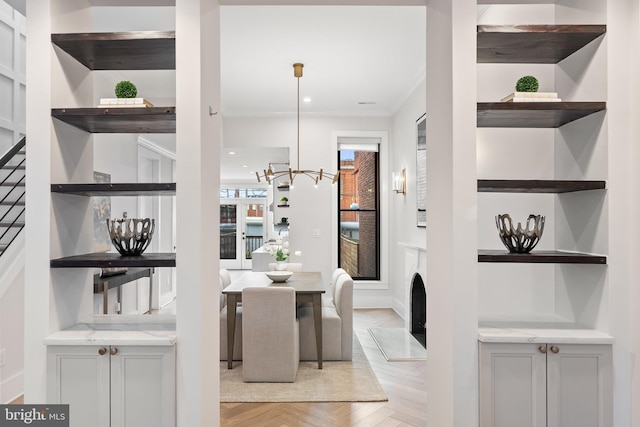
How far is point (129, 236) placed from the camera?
202 cm

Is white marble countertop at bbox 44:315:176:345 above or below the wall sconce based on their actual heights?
below

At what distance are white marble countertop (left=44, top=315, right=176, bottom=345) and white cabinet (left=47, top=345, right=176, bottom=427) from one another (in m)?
0.03

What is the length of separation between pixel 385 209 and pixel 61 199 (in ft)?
16.6

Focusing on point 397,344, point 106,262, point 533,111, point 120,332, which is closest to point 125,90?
point 106,262

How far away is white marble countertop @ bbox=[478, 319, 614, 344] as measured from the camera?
5.88ft

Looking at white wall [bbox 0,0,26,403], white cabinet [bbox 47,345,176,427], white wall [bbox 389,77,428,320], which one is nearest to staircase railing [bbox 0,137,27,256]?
white wall [bbox 0,0,26,403]

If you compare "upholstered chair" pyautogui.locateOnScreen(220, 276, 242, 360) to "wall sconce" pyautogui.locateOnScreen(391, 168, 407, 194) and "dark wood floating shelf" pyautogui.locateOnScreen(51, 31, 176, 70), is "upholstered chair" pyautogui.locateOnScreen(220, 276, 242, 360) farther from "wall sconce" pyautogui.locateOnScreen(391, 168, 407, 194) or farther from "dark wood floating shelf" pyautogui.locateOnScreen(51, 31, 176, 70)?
"wall sconce" pyautogui.locateOnScreen(391, 168, 407, 194)

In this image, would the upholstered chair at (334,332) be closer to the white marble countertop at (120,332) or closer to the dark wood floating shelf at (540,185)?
the white marble countertop at (120,332)

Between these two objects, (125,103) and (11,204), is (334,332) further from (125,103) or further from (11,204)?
(11,204)

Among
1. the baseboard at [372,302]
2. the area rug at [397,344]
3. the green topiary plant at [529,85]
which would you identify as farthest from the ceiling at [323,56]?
the area rug at [397,344]

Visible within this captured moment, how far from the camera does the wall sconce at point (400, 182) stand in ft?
18.7

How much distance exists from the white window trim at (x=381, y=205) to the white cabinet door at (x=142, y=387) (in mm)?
4633

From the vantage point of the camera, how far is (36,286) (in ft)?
6.14

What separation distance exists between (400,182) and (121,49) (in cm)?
436
